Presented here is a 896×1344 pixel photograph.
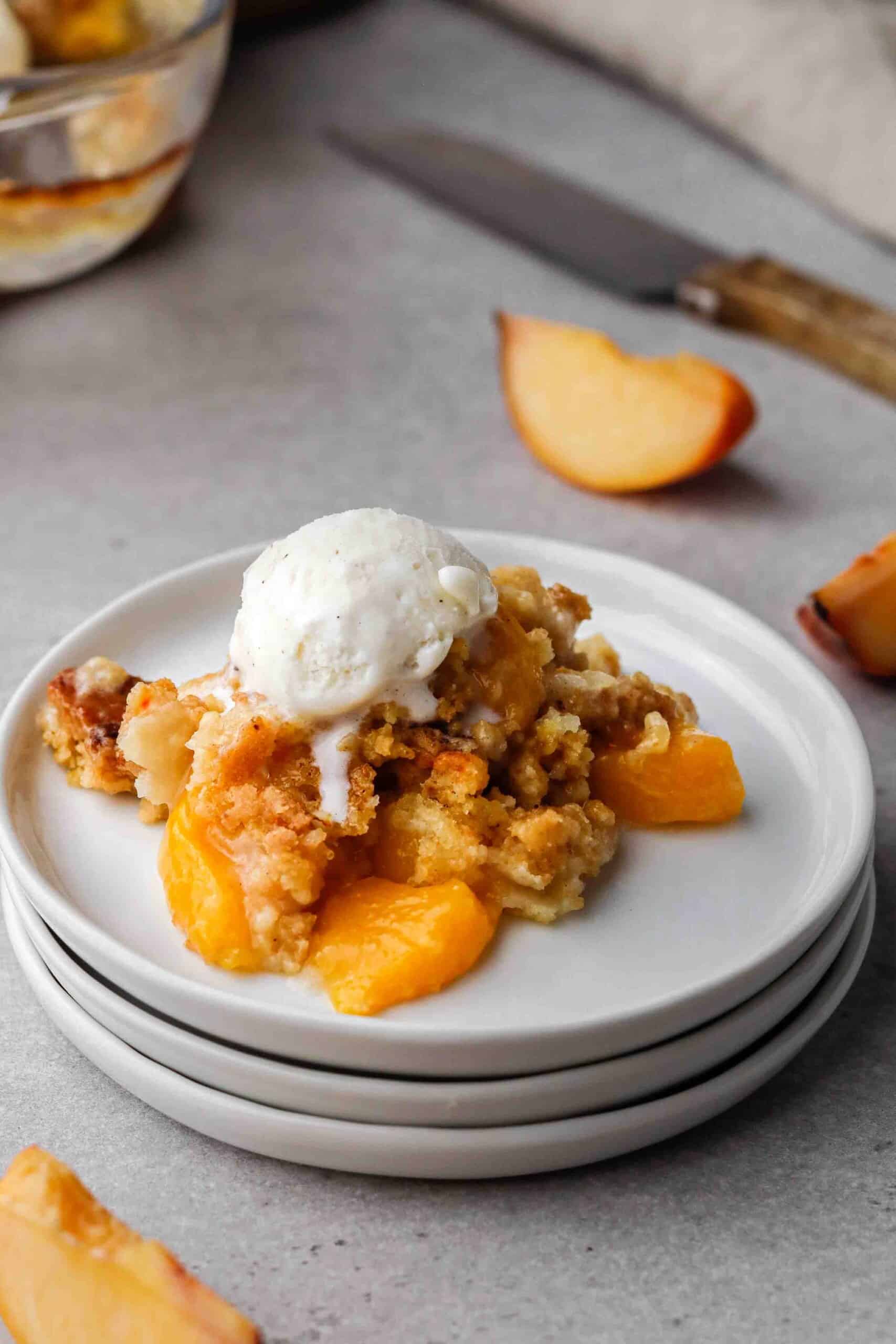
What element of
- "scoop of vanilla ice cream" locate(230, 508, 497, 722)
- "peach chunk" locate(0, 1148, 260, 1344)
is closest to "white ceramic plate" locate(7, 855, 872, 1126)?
"peach chunk" locate(0, 1148, 260, 1344)

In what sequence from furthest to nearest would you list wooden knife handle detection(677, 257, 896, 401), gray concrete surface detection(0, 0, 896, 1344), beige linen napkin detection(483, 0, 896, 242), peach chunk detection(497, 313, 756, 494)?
beige linen napkin detection(483, 0, 896, 242)
wooden knife handle detection(677, 257, 896, 401)
peach chunk detection(497, 313, 756, 494)
gray concrete surface detection(0, 0, 896, 1344)

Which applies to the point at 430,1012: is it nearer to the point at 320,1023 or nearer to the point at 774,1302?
the point at 320,1023

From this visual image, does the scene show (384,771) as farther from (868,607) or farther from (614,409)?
(614,409)

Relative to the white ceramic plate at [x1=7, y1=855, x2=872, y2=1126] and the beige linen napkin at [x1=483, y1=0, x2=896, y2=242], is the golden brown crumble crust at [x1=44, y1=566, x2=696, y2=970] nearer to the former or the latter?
the white ceramic plate at [x1=7, y1=855, x2=872, y2=1126]

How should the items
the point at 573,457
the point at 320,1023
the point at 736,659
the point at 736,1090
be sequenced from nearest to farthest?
the point at 320,1023 < the point at 736,1090 < the point at 736,659 < the point at 573,457

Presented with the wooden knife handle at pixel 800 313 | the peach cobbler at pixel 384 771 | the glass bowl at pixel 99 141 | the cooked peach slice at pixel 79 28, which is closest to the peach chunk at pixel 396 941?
the peach cobbler at pixel 384 771

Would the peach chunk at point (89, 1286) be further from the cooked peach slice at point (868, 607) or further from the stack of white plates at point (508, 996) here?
the cooked peach slice at point (868, 607)

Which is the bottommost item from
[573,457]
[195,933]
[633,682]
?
[573,457]

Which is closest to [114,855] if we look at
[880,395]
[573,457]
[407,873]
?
[407,873]
